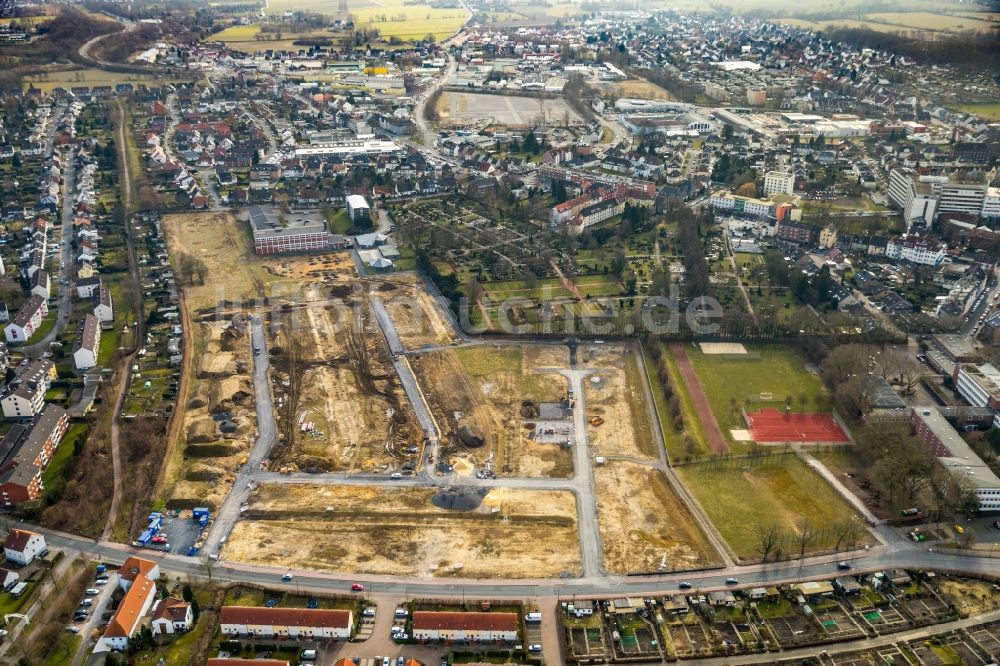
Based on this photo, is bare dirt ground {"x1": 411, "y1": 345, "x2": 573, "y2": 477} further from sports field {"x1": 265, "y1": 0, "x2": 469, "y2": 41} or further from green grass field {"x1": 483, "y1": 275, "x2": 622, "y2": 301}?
sports field {"x1": 265, "y1": 0, "x2": 469, "y2": 41}

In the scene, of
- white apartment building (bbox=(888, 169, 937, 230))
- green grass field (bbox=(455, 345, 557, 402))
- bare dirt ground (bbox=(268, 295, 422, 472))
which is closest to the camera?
bare dirt ground (bbox=(268, 295, 422, 472))

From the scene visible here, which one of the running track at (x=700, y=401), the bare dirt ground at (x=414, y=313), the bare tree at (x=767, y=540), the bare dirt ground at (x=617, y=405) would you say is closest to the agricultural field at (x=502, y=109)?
the bare dirt ground at (x=414, y=313)

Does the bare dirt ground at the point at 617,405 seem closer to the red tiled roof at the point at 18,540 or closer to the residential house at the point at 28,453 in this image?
the red tiled roof at the point at 18,540

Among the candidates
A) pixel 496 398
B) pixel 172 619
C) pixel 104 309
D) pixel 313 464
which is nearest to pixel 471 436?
pixel 496 398

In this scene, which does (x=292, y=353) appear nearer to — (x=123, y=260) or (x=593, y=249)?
(x=123, y=260)

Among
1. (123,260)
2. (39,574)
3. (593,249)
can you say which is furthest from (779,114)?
(39,574)

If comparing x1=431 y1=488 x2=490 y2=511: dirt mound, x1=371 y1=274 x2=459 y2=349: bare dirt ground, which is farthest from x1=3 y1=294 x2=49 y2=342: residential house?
x1=431 y1=488 x2=490 y2=511: dirt mound
